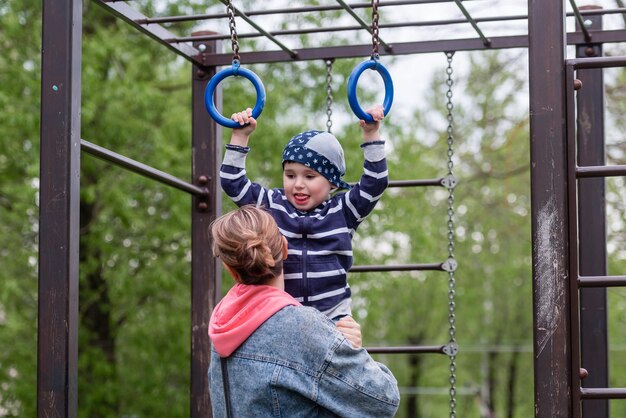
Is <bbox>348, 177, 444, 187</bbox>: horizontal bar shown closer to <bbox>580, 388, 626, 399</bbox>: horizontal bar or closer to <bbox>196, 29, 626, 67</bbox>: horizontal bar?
<bbox>196, 29, 626, 67</bbox>: horizontal bar

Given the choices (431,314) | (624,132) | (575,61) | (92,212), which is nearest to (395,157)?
(624,132)

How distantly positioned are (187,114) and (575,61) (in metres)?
8.27

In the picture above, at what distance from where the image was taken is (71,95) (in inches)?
123

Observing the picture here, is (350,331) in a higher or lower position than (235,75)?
lower

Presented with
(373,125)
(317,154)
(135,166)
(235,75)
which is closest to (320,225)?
(317,154)

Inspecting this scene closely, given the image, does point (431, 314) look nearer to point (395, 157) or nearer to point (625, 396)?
point (395, 157)

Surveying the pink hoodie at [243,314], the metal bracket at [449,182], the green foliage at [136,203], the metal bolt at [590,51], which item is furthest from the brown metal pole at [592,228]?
the green foliage at [136,203]

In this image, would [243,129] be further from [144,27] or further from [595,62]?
[144,27]

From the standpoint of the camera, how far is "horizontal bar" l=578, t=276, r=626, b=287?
3.04 meters

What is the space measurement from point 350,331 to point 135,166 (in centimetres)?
150

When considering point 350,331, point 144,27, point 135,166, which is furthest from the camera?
point 144,27

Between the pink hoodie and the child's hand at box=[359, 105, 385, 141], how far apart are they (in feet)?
1.87

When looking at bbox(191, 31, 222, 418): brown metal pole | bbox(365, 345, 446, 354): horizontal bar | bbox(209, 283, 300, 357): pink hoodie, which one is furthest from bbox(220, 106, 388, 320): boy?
bbox(365, 345, 446, 354): horizontal bar

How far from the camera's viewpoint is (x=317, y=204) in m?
3.15
